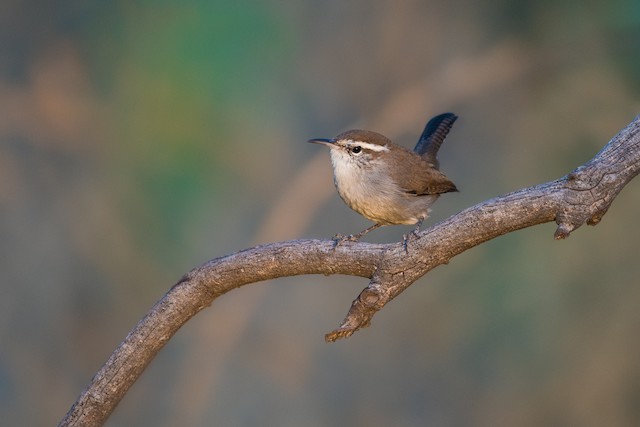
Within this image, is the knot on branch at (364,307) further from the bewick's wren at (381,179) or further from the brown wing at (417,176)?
the brown wing at (417,176)

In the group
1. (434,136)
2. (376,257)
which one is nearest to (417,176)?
(434,136)

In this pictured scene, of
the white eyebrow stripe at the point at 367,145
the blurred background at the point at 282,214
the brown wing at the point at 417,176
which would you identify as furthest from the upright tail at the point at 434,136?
the blurred background at the point at 282,214

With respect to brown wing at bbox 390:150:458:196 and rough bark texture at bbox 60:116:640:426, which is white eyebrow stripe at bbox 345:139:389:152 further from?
rough bark texture at bbox 60:116:640:426

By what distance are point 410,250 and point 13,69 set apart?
15.0 ft

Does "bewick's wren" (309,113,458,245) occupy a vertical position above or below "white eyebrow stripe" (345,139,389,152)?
below

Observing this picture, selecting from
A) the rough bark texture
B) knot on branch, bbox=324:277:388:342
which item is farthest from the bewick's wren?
knot on branch, bbox=324:277:388:342

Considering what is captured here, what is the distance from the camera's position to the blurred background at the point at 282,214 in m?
6.55

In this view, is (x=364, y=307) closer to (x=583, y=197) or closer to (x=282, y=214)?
(x=583, y=197)

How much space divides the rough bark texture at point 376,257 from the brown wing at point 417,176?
738mm

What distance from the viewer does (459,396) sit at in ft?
22.0

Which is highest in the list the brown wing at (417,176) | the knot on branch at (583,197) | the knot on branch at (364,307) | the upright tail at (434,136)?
the upright tail at (434,136)

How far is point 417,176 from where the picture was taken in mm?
4145

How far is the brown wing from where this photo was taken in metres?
4.06

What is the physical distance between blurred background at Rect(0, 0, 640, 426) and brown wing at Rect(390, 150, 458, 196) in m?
2.47
